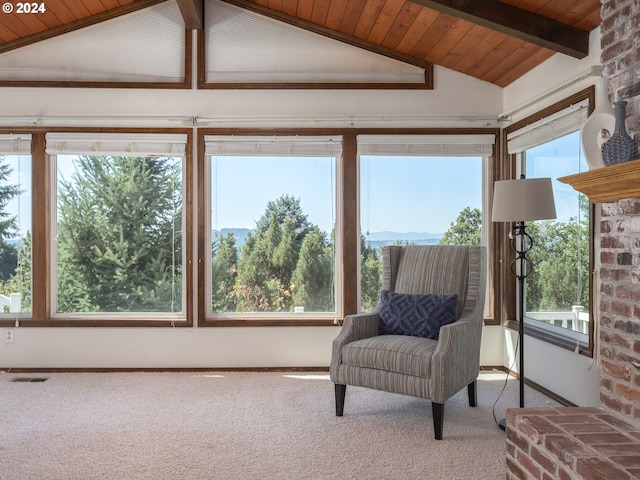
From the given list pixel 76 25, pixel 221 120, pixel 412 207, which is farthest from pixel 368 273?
pixel 76 25

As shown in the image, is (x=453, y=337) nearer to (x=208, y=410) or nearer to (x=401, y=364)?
(x=401, y=364)

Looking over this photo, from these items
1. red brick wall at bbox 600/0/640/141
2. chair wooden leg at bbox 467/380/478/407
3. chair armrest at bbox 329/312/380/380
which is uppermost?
red brick wall at bbox 600/0/640/141

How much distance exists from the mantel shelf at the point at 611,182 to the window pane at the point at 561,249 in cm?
111

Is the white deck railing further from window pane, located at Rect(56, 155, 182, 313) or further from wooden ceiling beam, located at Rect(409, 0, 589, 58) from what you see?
window pane, located at Rect(56, 155, 182, 313)

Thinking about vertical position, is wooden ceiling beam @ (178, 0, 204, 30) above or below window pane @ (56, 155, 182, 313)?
above

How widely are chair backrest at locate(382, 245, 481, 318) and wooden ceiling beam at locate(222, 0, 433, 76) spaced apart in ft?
5.26

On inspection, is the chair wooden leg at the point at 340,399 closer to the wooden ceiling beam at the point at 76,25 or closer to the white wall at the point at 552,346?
the white wall at the point at 552,346

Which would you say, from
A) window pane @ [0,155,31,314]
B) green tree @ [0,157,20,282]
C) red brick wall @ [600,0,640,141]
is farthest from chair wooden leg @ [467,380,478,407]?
green tree @ [0,157,20,282]

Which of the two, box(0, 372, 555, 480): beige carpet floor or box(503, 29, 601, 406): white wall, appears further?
box(503, 29, 601, 406): white wall

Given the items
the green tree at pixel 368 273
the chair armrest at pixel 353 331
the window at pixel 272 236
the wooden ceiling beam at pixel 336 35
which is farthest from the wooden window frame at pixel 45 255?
the chair armrest at pixel 353 331

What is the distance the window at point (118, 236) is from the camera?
473cm

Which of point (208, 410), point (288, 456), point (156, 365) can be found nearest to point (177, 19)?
point (156, 365)

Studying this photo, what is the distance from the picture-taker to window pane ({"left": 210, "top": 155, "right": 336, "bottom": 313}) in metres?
4.76

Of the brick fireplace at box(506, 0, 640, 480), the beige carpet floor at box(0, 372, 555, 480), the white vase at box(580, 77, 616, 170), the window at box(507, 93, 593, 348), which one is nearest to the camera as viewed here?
the brick fireplace at box(506, 0, 640, 480)
